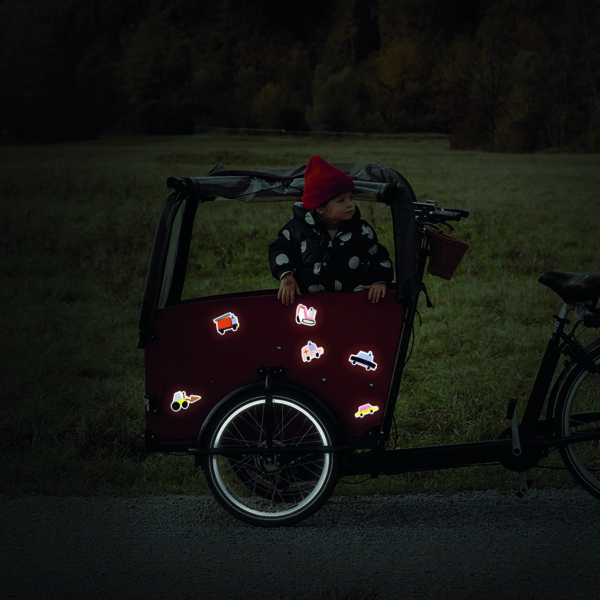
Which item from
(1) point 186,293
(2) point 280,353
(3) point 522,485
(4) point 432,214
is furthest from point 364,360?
(1) point 186,293

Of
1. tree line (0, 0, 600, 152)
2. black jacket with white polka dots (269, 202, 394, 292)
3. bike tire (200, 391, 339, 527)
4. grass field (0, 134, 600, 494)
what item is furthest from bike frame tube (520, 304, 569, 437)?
tree line (0, 0, 600, 152)

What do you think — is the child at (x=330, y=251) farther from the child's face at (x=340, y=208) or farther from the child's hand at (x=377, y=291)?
the child's hand at (x=377, y=291)

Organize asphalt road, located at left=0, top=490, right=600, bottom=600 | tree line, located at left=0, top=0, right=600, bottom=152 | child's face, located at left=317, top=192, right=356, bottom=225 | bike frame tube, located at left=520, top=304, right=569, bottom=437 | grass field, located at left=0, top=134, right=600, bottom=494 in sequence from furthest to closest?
tree line, located at left=0, top=0, right=600, bottom=152, grass field, located at left=0, top=134, right=600, bottom=494, bike frame tube, located at left=520, top=304, right=569, bottom=437, child's face, located at left=317, top=192, right=356, bottom=225, asphalt road, located at left=0, top=490, right=600, bottom=600

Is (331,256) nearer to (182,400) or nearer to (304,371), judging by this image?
(304,371)

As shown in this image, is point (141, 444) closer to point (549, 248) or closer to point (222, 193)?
point (222, 193)

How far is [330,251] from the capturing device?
11.4ft

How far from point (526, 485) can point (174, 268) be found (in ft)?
6.37

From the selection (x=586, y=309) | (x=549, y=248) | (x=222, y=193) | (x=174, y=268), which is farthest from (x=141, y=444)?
(x=549, y=248)

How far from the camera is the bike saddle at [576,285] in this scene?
3355 millimetres

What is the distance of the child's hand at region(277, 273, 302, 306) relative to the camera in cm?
326

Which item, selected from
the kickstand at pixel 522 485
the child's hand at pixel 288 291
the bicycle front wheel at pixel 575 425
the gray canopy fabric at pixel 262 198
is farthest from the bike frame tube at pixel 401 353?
the bicycle front wheel at pixel 575 425

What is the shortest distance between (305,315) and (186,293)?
5.49 meters

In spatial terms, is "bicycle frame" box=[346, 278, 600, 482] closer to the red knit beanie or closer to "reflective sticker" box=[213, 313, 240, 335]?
the red knit beanie

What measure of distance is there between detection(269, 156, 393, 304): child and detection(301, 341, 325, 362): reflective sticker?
0.26m
